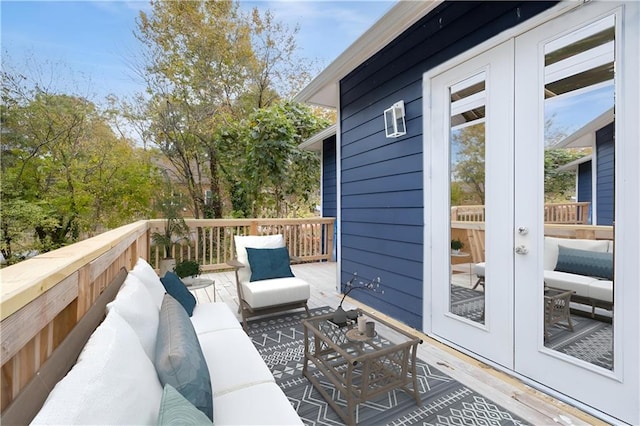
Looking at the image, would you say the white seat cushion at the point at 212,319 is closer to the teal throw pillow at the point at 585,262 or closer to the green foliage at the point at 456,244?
the green foliage at the point at 456,244

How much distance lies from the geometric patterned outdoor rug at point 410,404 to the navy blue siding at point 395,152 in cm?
99

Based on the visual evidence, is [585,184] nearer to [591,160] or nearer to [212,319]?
[591,160]

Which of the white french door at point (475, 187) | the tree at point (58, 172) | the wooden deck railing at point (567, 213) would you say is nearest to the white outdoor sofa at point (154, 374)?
the white french door at point (475, 187)

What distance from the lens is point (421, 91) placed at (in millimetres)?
2908

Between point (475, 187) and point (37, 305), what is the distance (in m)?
2.69

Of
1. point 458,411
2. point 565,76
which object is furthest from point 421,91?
point 458,411

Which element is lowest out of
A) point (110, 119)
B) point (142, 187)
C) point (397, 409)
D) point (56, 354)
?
point (397, 409)

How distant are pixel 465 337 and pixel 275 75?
981cm

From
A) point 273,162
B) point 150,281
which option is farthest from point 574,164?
point 273,162

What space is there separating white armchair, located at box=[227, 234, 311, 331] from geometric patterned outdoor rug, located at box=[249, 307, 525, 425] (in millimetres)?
739

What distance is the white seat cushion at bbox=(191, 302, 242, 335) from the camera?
2.06 m

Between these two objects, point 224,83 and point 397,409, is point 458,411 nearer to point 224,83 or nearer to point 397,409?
point 397,409

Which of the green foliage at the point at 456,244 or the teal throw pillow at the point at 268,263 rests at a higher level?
the green foliage at the point at 456,244

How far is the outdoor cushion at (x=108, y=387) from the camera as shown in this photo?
24.7 inches
